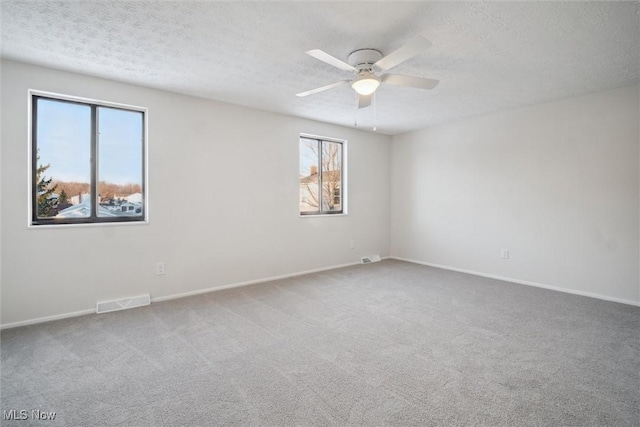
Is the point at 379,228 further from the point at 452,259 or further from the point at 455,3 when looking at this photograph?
the point at 455,3

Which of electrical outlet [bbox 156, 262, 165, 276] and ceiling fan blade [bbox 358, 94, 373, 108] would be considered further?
electrical outlet [bbox 156, 262, 165, 276]

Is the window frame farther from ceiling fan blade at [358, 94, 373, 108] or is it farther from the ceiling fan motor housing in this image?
the ceiling fan motor housing

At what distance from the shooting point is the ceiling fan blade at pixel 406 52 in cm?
194

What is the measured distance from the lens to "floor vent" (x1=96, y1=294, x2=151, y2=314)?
313 cm

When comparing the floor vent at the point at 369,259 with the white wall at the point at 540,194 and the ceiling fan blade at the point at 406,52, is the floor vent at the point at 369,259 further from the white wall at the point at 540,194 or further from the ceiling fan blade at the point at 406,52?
the ceiling fan blade at the point at 406,52

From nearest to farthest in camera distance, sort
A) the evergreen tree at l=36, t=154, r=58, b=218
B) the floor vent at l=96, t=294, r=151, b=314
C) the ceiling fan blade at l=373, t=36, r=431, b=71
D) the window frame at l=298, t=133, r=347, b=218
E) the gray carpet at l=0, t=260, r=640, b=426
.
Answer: the gray carpet at l=0, t=260, r=640, b=426
the ceiling fan blade at l=373, t=36, r=431, b=71
the evergreen tree at l=36, t=154, r=58, b=218
the floor vent at l=96, t=294, r=151, b=314
the window frame at l=298, t=133, r=347, b=218

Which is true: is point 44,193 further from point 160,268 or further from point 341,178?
point 341,178

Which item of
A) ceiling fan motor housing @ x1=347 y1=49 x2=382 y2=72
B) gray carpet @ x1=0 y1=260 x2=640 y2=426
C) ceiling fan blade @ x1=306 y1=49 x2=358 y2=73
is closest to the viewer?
gray carpet @ x1=0 y1=260 x2=640 y2=426

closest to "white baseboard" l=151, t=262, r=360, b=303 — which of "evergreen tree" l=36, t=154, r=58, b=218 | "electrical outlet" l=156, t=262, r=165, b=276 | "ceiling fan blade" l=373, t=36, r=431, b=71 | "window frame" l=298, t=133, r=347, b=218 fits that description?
"electrical outlet" l=156, t=262, r=165, b=276

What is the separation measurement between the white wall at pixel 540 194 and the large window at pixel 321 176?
140cm

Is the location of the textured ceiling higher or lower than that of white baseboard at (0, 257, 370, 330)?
higher

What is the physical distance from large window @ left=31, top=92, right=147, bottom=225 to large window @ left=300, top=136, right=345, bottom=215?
2315 mm

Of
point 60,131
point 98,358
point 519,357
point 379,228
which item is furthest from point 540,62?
point 60,131

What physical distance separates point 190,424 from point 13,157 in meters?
2.86
